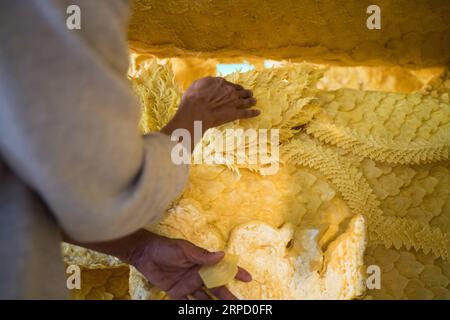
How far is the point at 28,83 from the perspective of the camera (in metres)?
0.54

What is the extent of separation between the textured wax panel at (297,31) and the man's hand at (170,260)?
2.48 feet

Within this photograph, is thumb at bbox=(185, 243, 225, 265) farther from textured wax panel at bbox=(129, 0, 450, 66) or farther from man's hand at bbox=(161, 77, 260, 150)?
textured wax panel at bbox=(129, 0, 450, 66)

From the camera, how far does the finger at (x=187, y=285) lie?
94 cm

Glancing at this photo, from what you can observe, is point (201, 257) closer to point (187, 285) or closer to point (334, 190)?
point (187, 285)

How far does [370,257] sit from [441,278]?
19 cm

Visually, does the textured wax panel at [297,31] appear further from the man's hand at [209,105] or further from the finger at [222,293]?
the finger at [222,293]

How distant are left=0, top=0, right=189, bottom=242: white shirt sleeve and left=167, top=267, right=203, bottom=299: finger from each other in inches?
13.7

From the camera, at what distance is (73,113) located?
553 mm

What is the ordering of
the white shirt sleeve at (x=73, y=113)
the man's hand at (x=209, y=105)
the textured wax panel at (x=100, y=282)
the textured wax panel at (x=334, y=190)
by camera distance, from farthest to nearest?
the textured wax panel at (x=100, y=282), the textured wax panel at (x=334, y=190), the man's hand at (x=209, y=105), the white shirt sleeve at (x=73, y=113)

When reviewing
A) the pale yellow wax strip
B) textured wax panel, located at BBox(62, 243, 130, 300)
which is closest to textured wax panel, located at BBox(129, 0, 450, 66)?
textured wax panel, located at BBox(62, 243, 130, 300)

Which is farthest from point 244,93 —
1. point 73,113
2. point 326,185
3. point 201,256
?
point 73,113

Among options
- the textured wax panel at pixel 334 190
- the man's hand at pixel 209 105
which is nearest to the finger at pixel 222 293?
the textured wax panel at pixel 334 190
